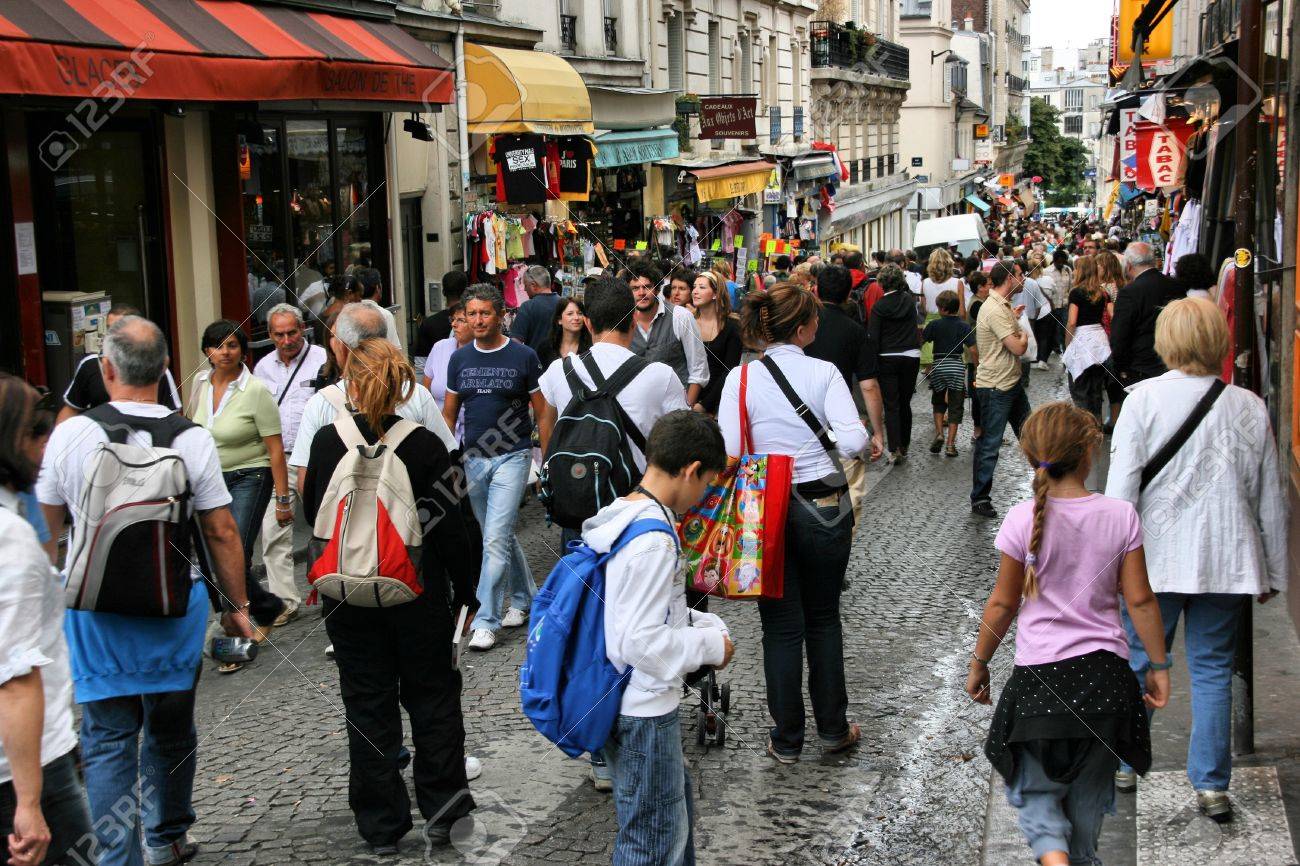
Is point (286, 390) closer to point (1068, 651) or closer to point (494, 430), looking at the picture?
point (494, 430)

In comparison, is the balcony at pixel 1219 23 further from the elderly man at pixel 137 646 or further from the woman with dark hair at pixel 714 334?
the elderly man at pixel 137 646

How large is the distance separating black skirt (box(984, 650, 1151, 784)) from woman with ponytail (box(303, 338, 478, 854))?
6.20ft

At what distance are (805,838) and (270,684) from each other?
2952mm

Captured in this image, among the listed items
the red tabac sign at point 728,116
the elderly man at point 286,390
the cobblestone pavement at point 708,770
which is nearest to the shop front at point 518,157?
the red tabac sign at point 728,116

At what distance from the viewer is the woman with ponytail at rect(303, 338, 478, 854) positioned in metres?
4.80

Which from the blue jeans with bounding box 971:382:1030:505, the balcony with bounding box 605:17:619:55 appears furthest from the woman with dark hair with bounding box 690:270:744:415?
the balcony with bounding box 605:17:619:55

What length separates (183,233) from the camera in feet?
40.1

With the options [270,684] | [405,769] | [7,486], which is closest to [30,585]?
[7,486]

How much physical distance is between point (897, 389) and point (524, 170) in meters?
5.67

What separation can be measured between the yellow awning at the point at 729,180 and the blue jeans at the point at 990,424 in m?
12.7

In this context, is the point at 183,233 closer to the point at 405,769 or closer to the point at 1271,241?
the point at 405,769

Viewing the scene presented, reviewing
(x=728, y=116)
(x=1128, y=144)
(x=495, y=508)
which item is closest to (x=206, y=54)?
(x=495, y=508)

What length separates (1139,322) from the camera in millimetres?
9398

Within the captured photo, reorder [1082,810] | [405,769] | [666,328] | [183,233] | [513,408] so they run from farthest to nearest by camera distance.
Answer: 1. [183,233]
2. [666,328]
3. [513,408]
4. [405,769]
5. [1082,810]
